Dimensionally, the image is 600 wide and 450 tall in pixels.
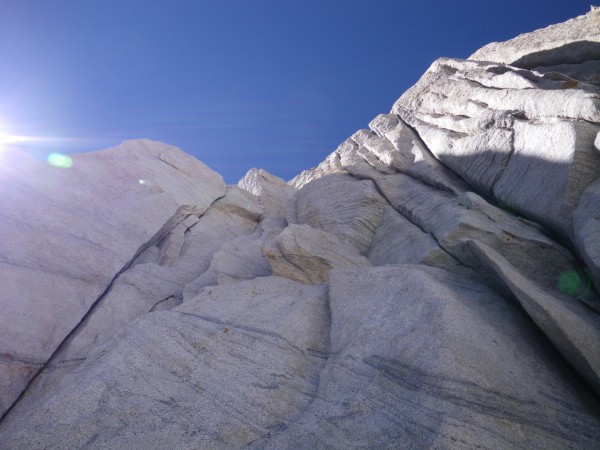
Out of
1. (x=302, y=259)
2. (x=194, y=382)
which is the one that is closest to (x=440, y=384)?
(x=194, y=382)

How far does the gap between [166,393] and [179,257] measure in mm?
13620

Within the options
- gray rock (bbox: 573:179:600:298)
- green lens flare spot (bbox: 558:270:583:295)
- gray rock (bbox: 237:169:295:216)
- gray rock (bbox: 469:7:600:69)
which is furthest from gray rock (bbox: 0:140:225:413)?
gray rock (bbox: 469:7:600:69)

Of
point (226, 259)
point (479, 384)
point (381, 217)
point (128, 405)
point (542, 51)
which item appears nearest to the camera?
point (479, 384)

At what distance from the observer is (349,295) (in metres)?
14.2

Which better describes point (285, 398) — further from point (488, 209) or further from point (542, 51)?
point (542, 51)

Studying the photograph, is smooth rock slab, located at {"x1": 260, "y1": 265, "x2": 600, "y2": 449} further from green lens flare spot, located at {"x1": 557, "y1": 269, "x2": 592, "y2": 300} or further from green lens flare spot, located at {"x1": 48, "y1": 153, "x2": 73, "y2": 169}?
green lens flare spot, located at {"x1": 48, "y1": 153, "x2": 73, "y2": 169}

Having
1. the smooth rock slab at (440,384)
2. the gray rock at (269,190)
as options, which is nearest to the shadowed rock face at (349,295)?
the smooth rock slab at (440,384)

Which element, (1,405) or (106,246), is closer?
(1,405)

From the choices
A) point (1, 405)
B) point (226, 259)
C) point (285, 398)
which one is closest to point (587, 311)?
point (285, 398)

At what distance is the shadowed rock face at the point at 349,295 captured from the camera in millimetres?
9648

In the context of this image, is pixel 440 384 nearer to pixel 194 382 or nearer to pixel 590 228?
pixel 194 382

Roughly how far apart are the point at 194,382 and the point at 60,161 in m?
19.1

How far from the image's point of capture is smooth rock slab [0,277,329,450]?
1010cm

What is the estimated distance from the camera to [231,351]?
1309cm
